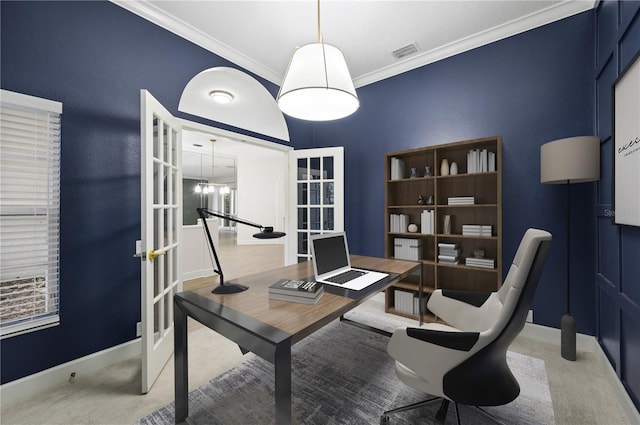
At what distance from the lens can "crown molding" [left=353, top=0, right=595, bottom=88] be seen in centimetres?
238

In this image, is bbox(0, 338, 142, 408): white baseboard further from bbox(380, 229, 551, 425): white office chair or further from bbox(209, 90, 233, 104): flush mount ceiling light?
bbox(209, 90, 233, 104): flush mount ceiling light

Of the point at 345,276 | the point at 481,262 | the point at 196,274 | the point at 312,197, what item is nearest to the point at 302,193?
the point at 312,197

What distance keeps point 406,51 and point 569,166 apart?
210 centimetres

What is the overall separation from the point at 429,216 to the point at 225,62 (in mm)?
2973

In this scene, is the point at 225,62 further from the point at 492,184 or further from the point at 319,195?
the point at 492,184

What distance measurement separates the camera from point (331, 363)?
215 centimetres

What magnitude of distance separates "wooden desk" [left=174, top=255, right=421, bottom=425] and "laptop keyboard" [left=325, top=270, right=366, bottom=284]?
0.13 metres

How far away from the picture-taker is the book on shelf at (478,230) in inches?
104

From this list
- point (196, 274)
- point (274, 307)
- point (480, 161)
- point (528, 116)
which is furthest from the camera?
point (196, 274)

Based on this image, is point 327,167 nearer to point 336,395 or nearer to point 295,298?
point 295,298

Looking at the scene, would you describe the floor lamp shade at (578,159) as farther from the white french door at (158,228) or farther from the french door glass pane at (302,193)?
the white french door at (158,228)

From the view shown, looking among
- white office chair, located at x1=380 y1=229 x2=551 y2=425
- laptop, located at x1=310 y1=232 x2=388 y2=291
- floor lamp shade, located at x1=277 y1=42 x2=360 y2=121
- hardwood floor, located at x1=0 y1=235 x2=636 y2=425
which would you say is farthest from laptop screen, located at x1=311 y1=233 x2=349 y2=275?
hardwood floor, located at x1=0 y1=235 x2=636 y2=425

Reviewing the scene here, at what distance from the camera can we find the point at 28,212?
Result: 180 cm

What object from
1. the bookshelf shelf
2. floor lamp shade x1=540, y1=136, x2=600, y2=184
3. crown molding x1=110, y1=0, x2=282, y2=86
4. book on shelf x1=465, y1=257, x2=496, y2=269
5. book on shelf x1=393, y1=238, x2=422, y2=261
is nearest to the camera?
floor lamp shade x1=540, y1=136, x2=600, y2=184
